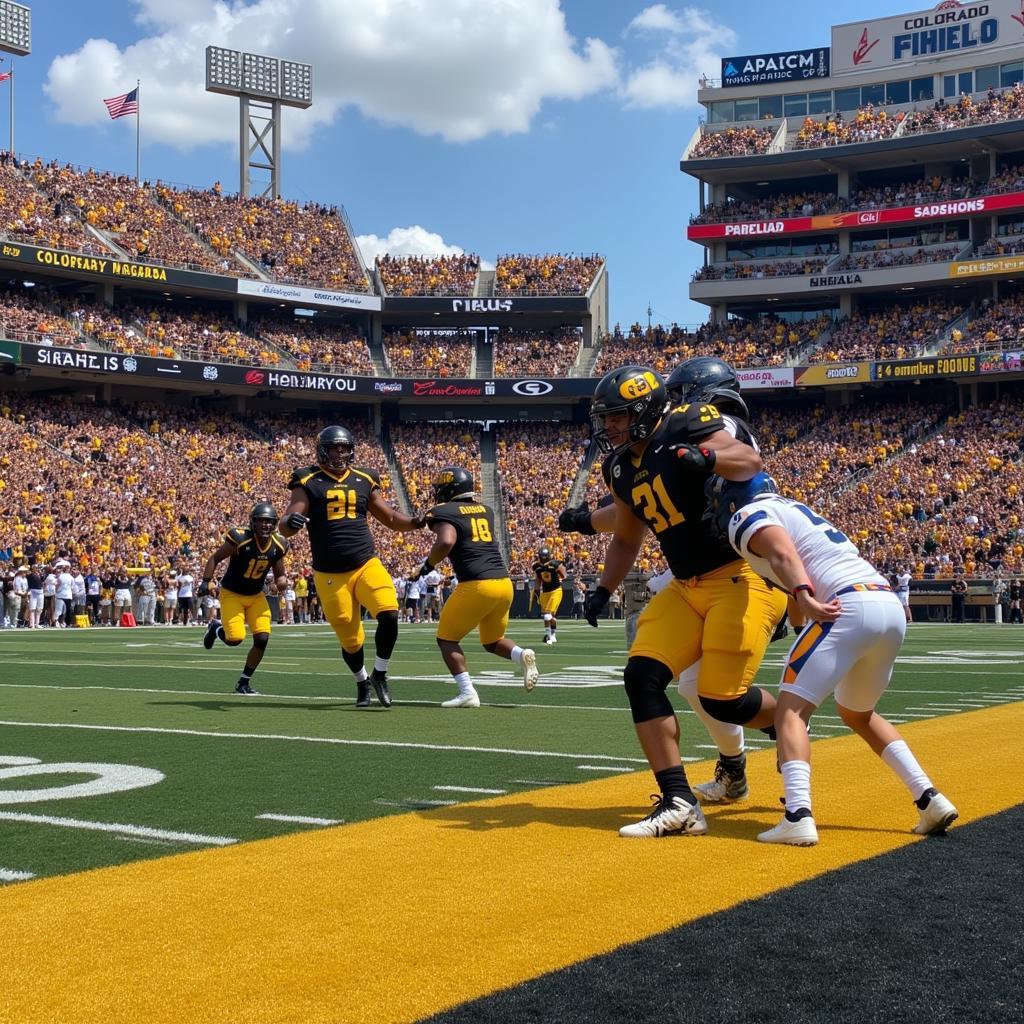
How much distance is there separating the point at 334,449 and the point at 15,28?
155ft

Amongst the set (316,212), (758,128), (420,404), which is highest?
(758,128)

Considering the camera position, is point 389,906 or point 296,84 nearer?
point 389,906

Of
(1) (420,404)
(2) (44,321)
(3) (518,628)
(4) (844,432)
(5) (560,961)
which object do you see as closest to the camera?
(5) (560,961)

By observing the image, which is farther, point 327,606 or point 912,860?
point 327,606

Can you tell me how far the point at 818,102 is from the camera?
5512 cm

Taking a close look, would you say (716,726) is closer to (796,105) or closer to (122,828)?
(122,828)

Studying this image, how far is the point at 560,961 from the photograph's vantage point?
328cm

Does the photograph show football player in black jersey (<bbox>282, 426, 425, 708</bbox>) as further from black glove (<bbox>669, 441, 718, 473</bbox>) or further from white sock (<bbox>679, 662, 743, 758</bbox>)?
black glove (<bbox>669, 441, 718, 473</bbox>)

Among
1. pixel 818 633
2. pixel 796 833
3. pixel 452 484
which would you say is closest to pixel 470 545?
pixel 452 484

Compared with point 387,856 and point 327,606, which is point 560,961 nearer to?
point 387,856

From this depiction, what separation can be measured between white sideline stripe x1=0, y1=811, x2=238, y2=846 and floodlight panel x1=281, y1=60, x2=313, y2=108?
55135 millimetres

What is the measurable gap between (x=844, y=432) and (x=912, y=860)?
42.7 meters

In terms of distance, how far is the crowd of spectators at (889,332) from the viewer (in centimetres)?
4666

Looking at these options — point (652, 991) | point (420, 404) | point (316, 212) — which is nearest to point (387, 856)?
point (652, 991)
